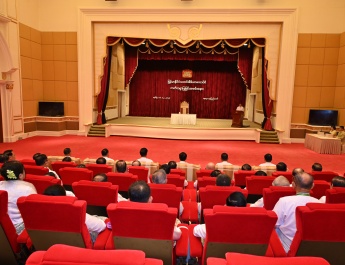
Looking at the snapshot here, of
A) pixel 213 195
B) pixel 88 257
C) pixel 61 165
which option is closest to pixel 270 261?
pixel 88 257

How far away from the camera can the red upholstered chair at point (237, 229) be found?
2055 millimetres

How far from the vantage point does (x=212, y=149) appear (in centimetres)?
1002

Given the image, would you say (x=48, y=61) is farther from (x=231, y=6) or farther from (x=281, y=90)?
(x=281, y=90)

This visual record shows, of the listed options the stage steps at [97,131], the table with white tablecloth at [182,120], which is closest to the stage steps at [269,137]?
the table with white tablecloth at [182,120]

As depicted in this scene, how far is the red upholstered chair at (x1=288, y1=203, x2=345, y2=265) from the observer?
213cm

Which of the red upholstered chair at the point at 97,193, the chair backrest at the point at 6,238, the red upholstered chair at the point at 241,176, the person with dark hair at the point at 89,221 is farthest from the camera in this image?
the red upholstered chair at the point at 241,176

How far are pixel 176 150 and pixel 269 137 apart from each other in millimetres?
4347

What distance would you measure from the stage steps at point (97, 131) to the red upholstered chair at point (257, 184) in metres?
9.06

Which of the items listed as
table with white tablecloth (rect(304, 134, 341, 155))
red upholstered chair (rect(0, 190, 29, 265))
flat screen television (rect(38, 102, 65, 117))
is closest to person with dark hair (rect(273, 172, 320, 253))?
red upholstered chair (rect(0, 190, 29, 265))

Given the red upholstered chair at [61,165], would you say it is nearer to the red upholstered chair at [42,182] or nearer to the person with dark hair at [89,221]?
the red upholstered chair at [42,182]

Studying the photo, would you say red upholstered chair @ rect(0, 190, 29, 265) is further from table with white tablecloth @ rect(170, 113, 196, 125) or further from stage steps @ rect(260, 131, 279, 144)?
table with white tablecloth @ rect(170, 113, 196, 125)

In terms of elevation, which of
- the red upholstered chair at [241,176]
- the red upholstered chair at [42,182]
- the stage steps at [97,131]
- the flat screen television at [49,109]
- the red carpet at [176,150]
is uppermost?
the flat screen television at [49,109]

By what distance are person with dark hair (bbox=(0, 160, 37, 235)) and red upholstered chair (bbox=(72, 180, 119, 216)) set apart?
46 centimetres

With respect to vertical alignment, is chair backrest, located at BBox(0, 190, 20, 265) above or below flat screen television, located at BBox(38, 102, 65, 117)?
below
